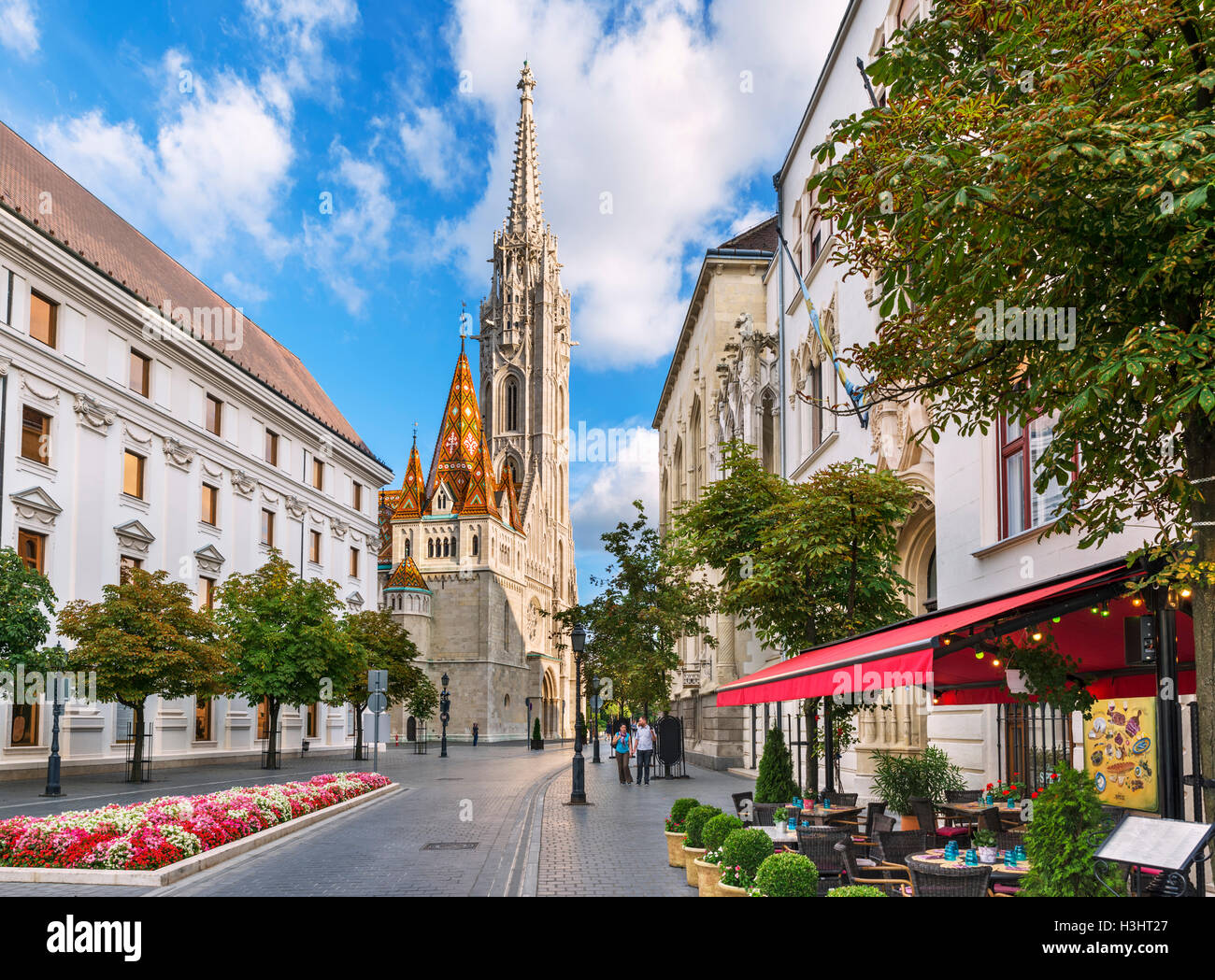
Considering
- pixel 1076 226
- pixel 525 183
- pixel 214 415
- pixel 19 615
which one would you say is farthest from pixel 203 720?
pixel 525 183

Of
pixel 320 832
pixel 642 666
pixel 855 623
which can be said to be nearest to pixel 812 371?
pixel 642 666

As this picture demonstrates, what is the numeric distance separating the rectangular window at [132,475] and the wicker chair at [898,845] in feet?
102

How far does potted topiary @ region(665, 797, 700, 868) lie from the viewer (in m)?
13.0

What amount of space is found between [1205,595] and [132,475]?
35.0m

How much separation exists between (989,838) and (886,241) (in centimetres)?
525

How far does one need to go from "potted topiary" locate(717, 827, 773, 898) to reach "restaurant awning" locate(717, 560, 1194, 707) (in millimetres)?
1339

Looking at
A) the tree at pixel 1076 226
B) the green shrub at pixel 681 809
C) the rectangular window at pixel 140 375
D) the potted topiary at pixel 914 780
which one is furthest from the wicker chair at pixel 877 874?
the rectangular window at pixel 140 375

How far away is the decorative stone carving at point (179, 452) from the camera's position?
3769 cm

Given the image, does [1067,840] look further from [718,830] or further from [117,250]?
[117,250]

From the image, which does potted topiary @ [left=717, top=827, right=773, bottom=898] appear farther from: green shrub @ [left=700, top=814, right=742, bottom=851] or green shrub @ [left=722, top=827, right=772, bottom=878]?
green shrub @ [left=700, top=814, right=742, bottom=851]

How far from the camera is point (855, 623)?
54.4 feet

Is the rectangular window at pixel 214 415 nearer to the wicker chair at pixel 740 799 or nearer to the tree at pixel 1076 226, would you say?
the wicker chair at pixel 740 799

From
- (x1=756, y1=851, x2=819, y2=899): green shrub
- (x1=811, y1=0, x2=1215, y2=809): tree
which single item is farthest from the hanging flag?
(x1=756, y1=851, x2=819, y2=899): green shrub
